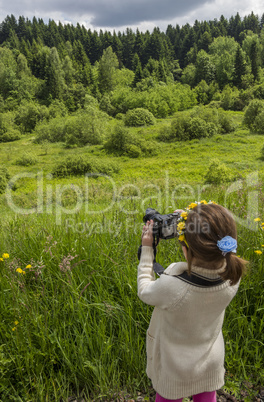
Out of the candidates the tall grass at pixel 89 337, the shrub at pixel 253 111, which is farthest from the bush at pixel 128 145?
the tall grass at pixel 89 337

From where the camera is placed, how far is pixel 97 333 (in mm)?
1814

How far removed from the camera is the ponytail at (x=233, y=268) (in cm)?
115

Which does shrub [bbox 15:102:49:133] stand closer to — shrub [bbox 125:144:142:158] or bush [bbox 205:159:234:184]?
shrub [bbox 125:144:142:158]

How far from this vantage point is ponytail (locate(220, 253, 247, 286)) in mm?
1150

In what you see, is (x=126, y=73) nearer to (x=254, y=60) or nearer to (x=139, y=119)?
(x=254, y=60)

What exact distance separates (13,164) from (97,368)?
25.2 m

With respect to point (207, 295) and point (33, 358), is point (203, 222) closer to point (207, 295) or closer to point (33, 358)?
point (207, 295)

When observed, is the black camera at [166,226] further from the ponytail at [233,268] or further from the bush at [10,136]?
the bush at [10,136]

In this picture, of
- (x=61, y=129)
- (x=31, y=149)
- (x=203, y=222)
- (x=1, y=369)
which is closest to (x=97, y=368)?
(x=1, y=369)

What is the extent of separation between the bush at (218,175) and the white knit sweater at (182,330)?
13.9 meters

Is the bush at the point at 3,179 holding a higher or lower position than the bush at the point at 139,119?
lower

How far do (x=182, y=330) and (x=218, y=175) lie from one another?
14688 mm

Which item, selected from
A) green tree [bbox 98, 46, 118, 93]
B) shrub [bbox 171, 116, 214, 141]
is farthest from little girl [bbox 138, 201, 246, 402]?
green tree [bbox 98, 46, 118, 93]

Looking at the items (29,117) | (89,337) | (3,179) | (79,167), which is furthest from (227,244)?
(29,117)
